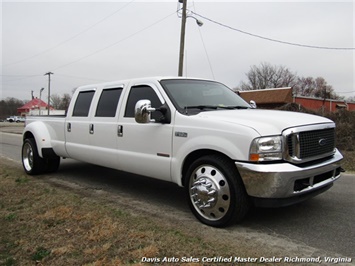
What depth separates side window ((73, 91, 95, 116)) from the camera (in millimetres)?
6113

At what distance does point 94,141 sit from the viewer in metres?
5.68

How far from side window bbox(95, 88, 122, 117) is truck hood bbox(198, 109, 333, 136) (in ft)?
5.92

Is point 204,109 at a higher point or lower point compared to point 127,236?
higher

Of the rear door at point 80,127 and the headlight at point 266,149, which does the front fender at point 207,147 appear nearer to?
the headlight at point 266,149

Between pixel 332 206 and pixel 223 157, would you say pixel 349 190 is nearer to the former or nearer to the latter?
pixel 332 206

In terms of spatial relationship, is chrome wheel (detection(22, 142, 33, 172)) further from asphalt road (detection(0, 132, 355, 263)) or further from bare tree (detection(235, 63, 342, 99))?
bare tree (detection(235, 63, 342, 99))

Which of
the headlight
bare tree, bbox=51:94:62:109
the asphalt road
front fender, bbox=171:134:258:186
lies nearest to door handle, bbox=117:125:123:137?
the asphalt road

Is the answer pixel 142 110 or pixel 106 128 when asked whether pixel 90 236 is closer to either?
pixel 142 110

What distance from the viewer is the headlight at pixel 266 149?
349cm

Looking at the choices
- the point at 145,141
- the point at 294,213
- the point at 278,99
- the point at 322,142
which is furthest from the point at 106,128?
the point at 278,99

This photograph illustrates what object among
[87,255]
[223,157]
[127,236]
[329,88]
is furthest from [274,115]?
[329,88]

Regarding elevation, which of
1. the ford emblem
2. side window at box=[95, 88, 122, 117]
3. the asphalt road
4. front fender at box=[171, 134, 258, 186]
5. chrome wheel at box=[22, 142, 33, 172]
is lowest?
the asphalt road

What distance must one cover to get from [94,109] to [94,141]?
59 cm

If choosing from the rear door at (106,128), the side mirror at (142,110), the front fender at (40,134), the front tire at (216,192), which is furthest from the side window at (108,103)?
the front tire at (216,192)
